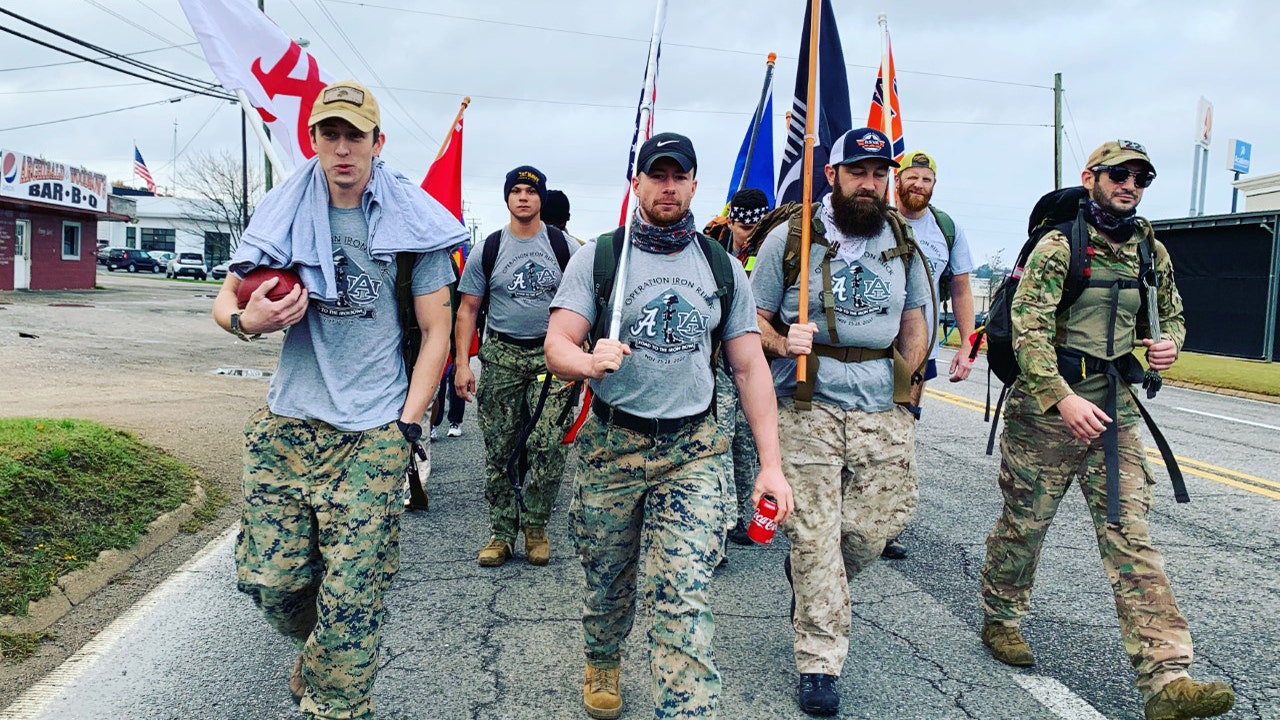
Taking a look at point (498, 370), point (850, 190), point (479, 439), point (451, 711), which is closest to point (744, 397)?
point (850, 190)

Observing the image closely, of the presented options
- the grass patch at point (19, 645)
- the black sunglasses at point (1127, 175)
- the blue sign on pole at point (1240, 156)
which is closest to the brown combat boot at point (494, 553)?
the grass patch at point (19, 645)

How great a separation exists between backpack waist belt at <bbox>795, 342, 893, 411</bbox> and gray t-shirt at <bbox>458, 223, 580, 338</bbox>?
2.04 m

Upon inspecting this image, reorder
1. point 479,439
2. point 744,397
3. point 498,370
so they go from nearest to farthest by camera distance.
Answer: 1. point 744,397
2. point 498,370
3. point 479,439

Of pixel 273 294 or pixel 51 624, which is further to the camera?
pixel 51 624

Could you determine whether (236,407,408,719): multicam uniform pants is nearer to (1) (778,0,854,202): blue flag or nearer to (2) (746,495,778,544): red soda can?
(2) (746,495,778,544): red soda can

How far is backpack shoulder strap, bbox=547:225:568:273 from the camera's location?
5.76m

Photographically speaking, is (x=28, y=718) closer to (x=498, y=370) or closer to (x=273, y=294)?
(x=273, y=294)

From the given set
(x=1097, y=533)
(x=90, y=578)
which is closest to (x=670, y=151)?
(x=1097, y=533)

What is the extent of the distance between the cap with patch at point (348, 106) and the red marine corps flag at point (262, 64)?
7.86 feet

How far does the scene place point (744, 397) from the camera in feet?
11.2

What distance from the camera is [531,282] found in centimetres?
563

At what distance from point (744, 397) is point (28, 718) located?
279 centimetres

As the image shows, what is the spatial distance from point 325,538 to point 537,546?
8.45 feet

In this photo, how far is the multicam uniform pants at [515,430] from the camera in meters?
5.57
